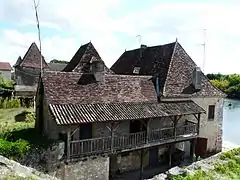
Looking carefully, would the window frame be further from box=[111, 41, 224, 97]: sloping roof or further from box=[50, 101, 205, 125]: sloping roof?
box=[50, 101, 205, 125]: sloping roof

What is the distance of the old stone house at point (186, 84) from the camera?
A: 21016mm

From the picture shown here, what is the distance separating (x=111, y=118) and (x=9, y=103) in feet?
55.2

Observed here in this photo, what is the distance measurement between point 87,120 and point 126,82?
614 cm

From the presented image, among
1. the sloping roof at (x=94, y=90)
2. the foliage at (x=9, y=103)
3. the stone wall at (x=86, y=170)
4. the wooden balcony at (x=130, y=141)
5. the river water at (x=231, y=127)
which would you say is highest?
the sloping roof at (x=94, y=90)

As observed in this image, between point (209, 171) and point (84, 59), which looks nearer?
point (209, 171)

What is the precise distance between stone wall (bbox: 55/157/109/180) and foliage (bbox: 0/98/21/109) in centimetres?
1615

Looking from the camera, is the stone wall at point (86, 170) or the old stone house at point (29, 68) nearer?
the stone wall at point (86, 170)

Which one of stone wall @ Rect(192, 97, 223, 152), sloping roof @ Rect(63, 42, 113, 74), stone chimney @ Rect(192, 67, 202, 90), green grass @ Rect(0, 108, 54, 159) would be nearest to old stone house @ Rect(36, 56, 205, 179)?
green grass @ Rect(0, 108, 54, 159)

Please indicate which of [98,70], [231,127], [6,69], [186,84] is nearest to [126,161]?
[98,70]

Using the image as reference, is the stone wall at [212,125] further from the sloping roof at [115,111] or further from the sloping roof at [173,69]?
the sloping roof at [115,111]

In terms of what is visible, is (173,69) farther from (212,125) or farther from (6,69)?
(6,69)

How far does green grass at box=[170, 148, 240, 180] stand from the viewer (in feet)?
16.3

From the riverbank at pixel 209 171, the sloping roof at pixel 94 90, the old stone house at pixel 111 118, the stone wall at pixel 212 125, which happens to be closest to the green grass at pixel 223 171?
the riverbank at pixel 209 171

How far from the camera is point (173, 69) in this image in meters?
22.0
